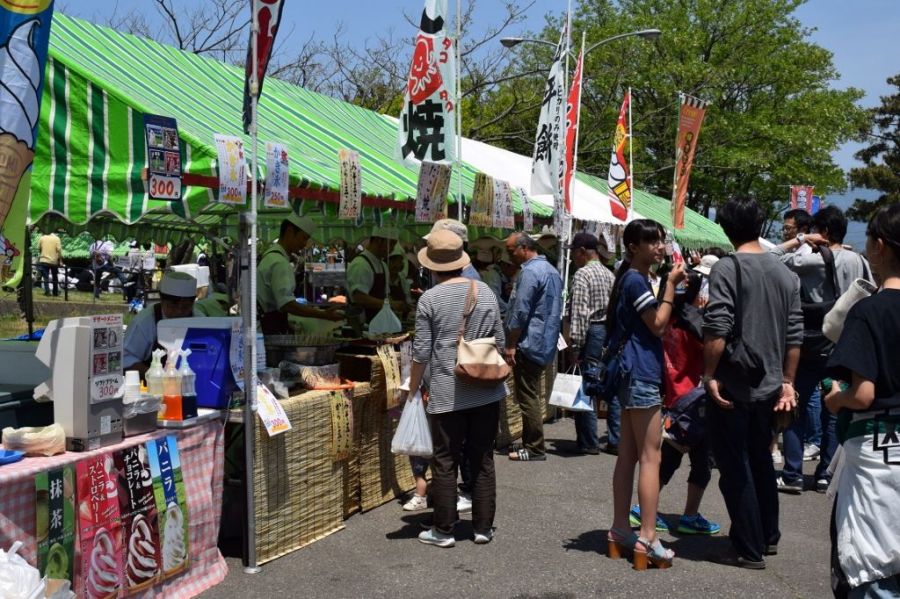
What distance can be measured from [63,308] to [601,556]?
59.7 feet

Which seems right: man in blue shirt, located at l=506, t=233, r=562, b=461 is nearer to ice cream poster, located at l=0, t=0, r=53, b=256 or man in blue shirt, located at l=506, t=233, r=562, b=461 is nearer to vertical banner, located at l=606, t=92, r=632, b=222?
ice cream poster, located at l=0, t=0, r=53, b=256

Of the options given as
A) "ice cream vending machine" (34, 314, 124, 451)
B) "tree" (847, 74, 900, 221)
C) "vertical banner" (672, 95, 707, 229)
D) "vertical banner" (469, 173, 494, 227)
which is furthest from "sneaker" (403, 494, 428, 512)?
"tree" (847, 74, 900, 221)

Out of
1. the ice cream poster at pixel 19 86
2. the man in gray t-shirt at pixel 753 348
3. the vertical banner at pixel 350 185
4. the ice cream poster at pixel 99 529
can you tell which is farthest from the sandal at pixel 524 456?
the ice cream poster at pixel 19 86

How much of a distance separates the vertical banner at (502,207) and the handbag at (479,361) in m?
3.69

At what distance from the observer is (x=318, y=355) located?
18.7 feet

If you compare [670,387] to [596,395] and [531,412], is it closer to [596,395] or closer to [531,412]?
[596,395]

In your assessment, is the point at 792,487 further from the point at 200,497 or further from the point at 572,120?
the point at 572,120

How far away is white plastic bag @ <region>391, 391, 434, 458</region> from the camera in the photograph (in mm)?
5145

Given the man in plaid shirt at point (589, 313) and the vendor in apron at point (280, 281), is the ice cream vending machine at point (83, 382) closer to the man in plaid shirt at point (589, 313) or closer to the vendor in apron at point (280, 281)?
the vendor in apron at point (280, 281)

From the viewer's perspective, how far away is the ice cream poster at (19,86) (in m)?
3.48

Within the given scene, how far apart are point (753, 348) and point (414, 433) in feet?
6.43

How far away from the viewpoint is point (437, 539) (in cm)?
525

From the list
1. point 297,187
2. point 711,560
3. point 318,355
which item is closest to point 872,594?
point 711,560

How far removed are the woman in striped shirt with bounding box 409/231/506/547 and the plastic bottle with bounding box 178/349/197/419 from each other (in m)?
1.33
